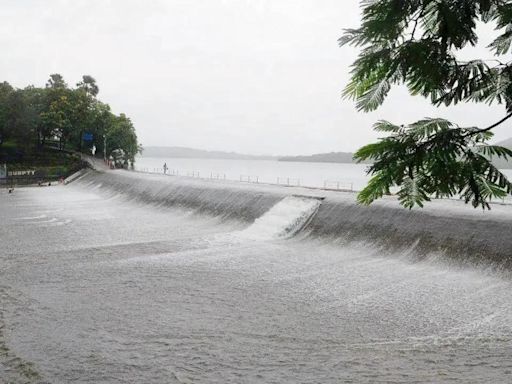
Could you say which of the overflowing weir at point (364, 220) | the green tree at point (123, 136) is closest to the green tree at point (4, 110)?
the green tree at point (123, 136)

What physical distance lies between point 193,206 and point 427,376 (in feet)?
93.9

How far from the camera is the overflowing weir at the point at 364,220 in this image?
1862 cm

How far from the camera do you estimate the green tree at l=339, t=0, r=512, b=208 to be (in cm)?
291

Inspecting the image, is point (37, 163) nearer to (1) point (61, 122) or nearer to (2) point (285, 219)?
(1) point (61, 122)

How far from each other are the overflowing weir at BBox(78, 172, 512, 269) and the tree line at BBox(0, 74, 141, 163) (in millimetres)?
47377

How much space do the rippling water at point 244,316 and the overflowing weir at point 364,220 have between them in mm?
1166

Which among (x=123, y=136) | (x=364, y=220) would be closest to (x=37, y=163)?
(x=123, y=136)

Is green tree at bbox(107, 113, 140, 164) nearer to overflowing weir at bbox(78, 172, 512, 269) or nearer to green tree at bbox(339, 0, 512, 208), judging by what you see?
overflowing weir at bbox(78, 172, 512, 269)

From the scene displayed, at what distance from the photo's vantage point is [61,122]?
79438mm

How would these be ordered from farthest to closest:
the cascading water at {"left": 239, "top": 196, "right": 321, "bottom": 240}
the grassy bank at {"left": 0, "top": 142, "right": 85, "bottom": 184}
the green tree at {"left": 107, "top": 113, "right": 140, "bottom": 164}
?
the green tree at {"left": 107, "top": 113, "right": 140, "bottom": 164}
the grassy bank at {"left": 0, "top": 142, "right": 85, "bottom": 184}
the cascading water at {"left": 239, "top": 196, "right": 321, "bottom": 240}

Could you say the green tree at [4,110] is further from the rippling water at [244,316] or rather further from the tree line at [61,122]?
the rippling water at [244,316]

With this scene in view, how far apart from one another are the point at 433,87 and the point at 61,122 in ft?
277

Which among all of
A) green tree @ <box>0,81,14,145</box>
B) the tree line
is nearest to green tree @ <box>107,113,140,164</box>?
the tree line

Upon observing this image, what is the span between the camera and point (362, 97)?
3.27 meters
